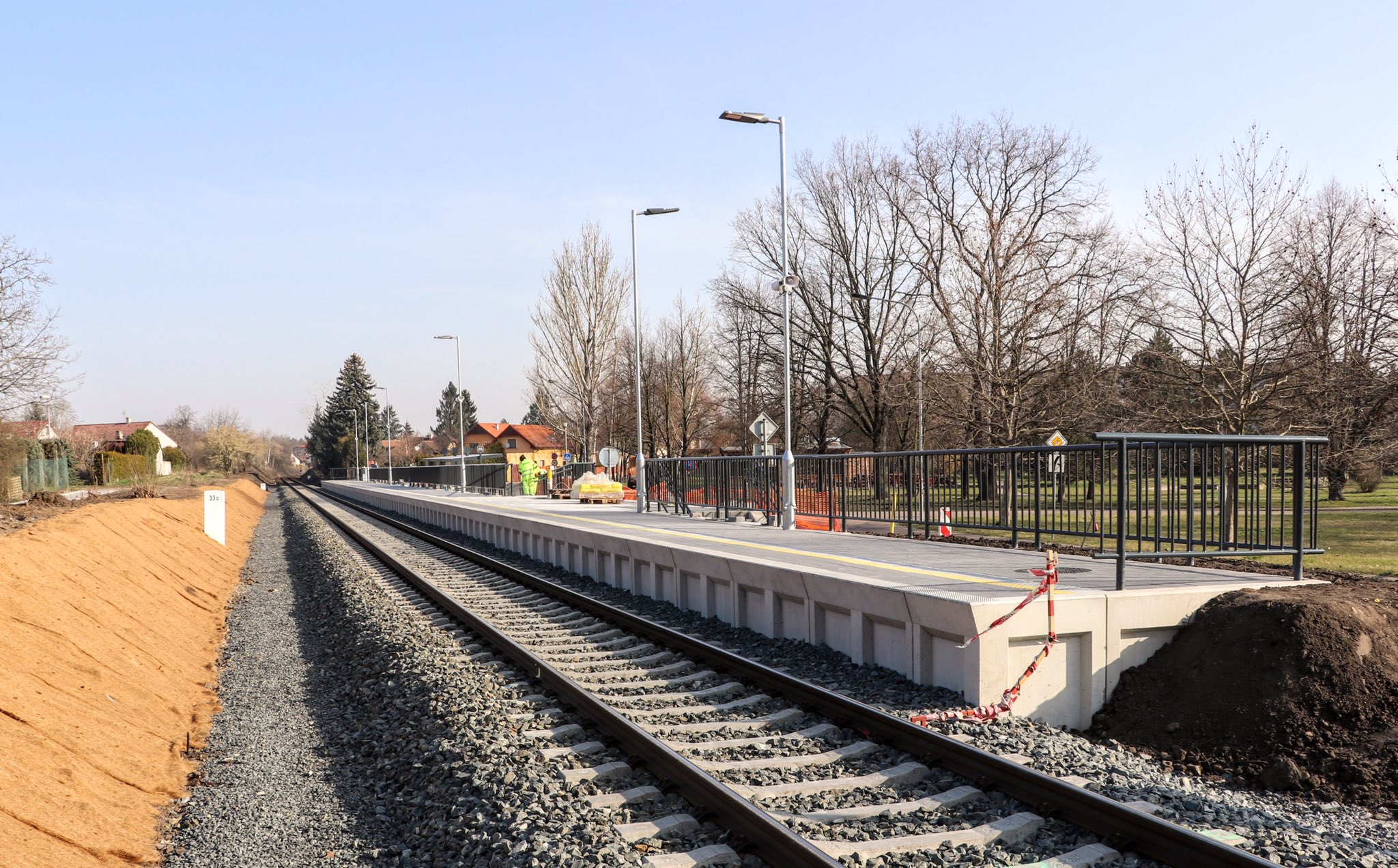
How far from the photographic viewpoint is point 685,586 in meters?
12.7

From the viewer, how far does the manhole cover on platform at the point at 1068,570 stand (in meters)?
9.44

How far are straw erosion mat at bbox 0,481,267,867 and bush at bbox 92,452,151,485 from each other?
35.9m

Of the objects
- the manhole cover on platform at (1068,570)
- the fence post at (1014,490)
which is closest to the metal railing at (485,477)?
the fence post at (1014,490)

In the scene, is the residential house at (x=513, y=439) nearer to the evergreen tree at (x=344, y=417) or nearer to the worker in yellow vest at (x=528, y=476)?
the evergreen tree at (x=344, y=417)

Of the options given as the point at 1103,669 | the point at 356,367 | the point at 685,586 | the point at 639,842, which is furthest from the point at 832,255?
the point at 356,367

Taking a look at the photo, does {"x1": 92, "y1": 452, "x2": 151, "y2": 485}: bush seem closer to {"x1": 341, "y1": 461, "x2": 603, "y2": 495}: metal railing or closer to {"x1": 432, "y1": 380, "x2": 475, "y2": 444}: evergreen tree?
{"x1": 341, "y1": 461, "x2": 603, "y2": 495}: metal railing

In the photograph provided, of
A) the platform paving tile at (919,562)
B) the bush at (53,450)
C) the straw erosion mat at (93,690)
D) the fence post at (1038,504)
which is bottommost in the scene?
the straw erosion mat at (93,690)

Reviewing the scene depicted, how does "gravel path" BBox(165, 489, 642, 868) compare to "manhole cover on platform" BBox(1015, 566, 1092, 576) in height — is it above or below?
below

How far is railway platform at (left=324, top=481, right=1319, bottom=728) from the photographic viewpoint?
23.7ft

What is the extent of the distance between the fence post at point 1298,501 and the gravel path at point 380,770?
22.2 feet

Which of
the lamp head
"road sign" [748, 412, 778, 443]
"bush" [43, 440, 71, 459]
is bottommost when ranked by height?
"bush" [43, 440, 71, 459]

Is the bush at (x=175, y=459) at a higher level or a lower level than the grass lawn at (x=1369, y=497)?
higher

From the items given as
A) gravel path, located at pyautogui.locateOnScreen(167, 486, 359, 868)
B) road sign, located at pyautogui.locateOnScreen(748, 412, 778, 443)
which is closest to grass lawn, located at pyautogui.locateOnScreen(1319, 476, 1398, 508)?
road sign, located at pyautogui.locateOnScreen(748, 412, 778, 443)

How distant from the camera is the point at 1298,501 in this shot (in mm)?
8781
